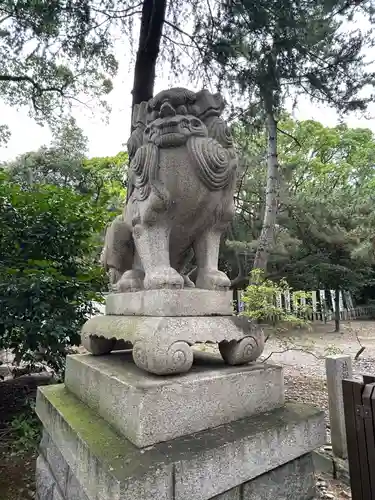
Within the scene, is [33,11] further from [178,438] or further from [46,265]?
[178,438]

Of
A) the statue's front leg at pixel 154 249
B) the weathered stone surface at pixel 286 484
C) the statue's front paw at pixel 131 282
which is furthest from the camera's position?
the statue's front paw at pixel 131 282

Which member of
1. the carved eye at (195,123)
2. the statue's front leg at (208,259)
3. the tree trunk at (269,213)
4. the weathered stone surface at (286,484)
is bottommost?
the weathered stone surface at (286,484)

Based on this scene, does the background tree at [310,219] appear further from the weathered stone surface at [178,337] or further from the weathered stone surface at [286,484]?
the weathered stone surface at [286,484]

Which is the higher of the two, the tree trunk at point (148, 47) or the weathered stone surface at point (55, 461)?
the tree trunk at point (148, 47)

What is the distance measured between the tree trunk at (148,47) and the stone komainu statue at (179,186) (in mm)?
2574

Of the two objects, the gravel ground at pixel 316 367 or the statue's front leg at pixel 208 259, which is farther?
the gravel ground at pixel 316 367

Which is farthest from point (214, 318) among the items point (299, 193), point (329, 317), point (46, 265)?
point (329, 317)

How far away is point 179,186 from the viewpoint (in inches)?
68.4

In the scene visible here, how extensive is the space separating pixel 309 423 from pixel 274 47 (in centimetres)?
368

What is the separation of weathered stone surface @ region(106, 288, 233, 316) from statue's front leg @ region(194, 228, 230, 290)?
91 millimetres

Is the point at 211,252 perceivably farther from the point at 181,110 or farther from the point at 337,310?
the point at 337,310

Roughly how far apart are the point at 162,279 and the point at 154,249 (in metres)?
0.21

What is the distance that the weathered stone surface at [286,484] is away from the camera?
1.42 m

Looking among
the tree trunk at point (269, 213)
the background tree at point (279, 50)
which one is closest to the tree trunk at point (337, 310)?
the tree trunk at point (269, 213)
